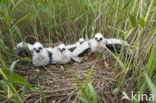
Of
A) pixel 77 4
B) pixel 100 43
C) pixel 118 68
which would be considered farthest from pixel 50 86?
pixel 77 4

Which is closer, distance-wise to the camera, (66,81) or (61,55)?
(66,81)

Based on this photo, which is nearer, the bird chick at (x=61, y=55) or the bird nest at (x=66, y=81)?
the bird nest at (x=66, y=81)

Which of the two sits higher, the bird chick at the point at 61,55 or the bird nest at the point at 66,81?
the bird chick at the point at 61,55

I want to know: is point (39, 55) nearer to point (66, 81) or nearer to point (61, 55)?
point (61, 55)

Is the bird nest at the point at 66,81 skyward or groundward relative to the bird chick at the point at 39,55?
groundward

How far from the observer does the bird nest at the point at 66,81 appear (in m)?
1.26

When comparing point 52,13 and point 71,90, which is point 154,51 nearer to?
point 71,90

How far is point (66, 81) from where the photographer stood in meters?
1.57

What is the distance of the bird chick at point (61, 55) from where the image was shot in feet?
6.39

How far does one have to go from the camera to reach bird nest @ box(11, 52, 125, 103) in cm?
126

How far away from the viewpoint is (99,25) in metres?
2.24

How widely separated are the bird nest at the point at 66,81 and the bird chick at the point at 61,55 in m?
0.12

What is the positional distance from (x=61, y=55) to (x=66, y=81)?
529mm

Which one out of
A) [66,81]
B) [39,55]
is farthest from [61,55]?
[66,81]
